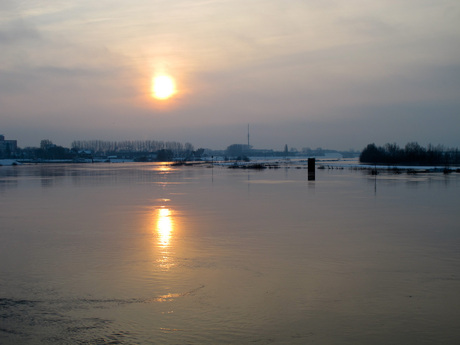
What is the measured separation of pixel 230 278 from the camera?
632 centimetres

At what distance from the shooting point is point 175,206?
14312mm

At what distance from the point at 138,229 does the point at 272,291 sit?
505cm

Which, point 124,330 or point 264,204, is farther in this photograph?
point 264,204

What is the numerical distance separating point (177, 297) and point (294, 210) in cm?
790

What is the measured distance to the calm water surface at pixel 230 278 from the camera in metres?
4.61

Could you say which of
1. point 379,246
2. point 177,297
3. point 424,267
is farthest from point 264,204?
point 177,297

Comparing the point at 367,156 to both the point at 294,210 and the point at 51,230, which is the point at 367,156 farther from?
the point at 51,230

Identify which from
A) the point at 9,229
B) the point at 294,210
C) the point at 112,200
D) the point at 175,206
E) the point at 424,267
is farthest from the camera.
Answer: the point at 112,200

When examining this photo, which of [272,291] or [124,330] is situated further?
[272,291]

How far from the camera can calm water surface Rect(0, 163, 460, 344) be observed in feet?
15.1

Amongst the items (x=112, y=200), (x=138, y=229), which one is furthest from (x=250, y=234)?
(x=112, y=200)

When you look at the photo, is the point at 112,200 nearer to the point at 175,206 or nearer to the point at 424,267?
the point at 175,206

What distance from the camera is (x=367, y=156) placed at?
2928 inches

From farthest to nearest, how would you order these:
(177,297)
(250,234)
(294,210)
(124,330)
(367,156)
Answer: (367,156), (294,210), (250,234), (177,297), (124,330)
